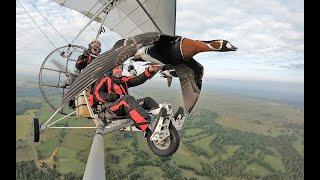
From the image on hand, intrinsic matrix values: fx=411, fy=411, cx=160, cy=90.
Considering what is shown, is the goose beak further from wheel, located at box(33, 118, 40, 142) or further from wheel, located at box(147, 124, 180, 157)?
wheel, located at box(33, 118, 40, 142)

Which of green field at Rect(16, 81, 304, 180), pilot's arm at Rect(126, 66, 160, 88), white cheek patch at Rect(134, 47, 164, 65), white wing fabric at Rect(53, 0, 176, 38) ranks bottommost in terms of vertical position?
green field at Rect(16, 81, 304, 180)

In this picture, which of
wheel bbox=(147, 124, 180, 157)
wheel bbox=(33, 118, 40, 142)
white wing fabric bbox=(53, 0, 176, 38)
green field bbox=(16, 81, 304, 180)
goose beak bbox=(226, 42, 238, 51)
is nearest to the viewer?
goose beak bbox=(226, 42, 238, 51)

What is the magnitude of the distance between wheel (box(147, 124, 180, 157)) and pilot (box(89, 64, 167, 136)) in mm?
114

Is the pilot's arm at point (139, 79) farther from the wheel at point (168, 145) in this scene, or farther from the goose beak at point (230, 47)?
the goose beak at point (230, 47)

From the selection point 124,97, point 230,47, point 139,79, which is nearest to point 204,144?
point 139,79

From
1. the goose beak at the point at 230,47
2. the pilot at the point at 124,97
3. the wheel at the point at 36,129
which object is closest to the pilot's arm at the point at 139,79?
the pilot at the point at 124,97

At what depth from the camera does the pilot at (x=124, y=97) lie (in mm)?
2490

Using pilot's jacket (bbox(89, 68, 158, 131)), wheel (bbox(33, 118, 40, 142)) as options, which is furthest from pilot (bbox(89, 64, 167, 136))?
wheel (bbox(33, 118, 40, 142))

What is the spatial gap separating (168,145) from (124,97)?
16.3 inches

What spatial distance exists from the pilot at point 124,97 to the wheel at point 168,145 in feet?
0.37

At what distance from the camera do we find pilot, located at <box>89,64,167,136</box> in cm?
249
